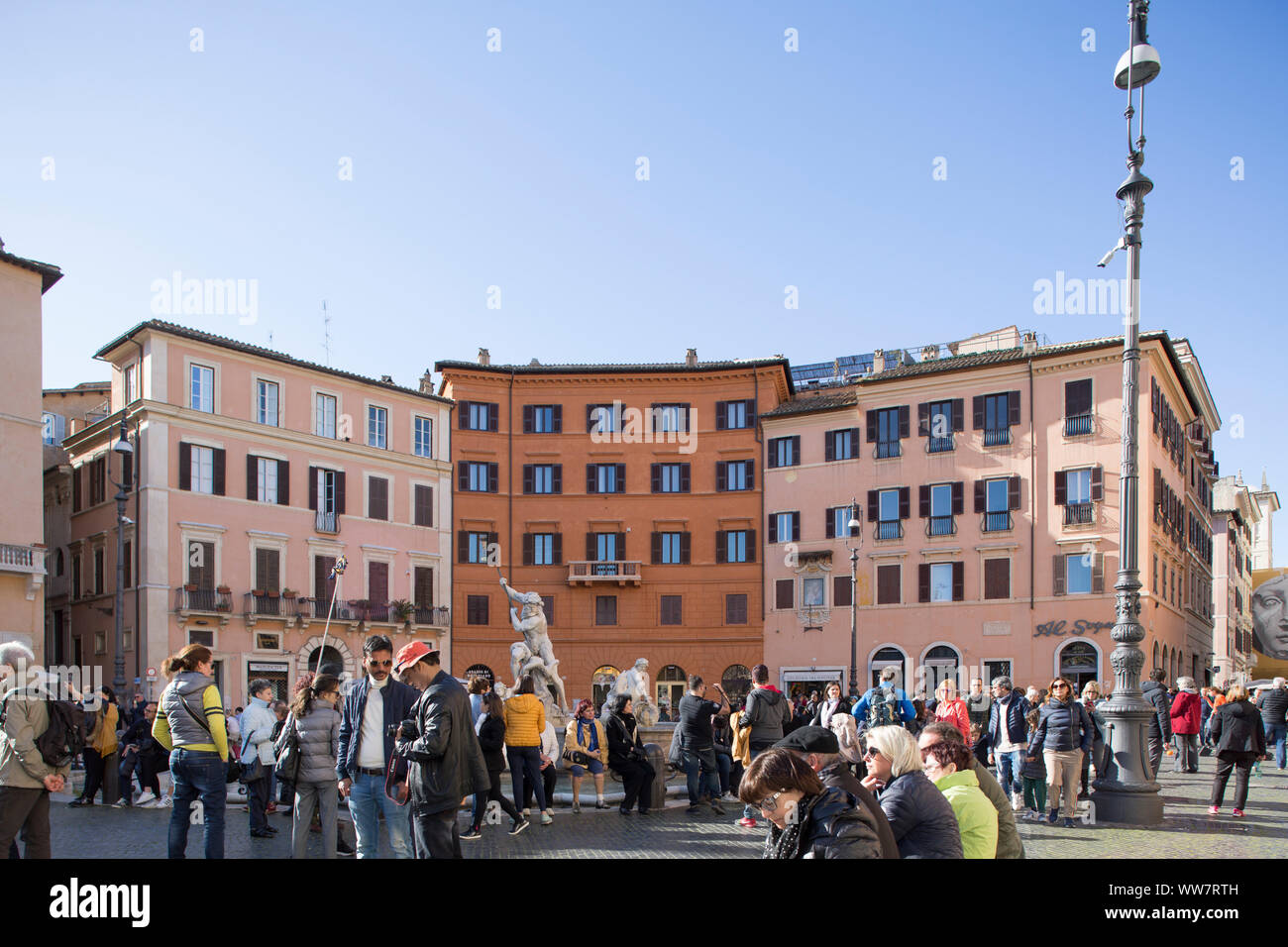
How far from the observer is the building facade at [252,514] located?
120 ft

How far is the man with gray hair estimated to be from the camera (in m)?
7.30

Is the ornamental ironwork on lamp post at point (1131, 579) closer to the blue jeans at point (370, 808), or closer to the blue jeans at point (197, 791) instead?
the blue jeans at point (370, 808)

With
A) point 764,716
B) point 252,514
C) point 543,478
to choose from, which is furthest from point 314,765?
point 543,478

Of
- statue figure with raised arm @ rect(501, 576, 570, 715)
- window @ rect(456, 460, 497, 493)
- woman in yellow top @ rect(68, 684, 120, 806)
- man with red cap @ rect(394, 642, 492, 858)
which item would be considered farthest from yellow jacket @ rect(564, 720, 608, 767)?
window @ rect(456, 460, 497, 493)

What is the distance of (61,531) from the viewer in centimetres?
4191

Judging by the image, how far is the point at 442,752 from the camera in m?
7.13

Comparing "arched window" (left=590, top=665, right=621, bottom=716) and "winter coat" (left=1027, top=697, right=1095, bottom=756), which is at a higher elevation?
"winter coat" (left=1027, top=697, right=1095, bottom=756)

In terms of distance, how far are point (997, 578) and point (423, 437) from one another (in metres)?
23.1

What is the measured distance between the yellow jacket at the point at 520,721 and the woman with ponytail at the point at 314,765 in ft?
11.8

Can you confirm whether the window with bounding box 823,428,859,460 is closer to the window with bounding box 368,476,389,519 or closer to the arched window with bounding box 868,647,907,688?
the arched window with bounding box 868,647,907,688

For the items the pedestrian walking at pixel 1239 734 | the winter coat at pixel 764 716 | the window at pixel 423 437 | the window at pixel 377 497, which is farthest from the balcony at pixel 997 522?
the winter coat at pixel 764 716

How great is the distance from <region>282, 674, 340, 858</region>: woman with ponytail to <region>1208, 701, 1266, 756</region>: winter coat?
9.73m

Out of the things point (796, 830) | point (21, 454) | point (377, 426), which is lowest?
point (796, 830)

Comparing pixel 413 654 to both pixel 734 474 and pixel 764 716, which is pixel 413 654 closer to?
pixel 764 716
